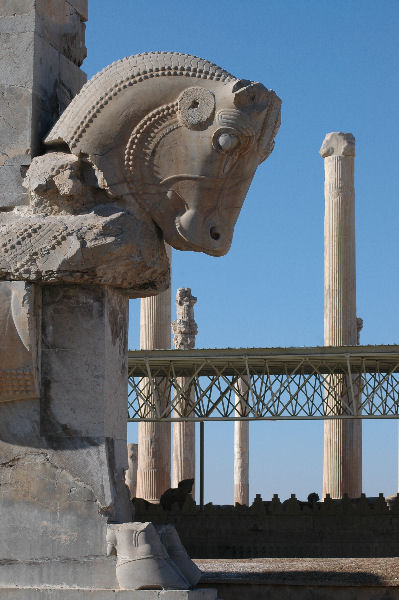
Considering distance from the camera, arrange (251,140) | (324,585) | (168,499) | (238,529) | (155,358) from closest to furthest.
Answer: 1. (251,140)
2. (324,585)
3. (238,529)
4. (168,499)
5. (155,358)

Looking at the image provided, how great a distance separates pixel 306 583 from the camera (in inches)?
316

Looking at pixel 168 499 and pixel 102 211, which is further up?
pixel 102 211

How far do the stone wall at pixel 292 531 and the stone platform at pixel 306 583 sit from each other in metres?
5.72

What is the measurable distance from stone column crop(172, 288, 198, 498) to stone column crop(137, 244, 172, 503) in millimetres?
2057

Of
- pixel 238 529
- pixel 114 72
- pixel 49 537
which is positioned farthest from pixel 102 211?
pixel 238 529

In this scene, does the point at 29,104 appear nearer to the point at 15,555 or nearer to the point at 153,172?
the point at 153,172

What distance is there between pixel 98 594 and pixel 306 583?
1868mm

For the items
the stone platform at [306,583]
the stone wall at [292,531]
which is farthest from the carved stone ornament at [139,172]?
the stone wall at [292,531]

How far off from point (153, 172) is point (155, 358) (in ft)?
50.3

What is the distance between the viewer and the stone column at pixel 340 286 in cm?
2684

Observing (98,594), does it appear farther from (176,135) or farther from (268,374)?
(268,374)

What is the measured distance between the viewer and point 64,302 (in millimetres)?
7383

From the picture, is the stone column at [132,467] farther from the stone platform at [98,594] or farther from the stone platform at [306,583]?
the stone platform at [98,594]

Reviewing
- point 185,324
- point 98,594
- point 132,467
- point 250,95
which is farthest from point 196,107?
point 132,467
